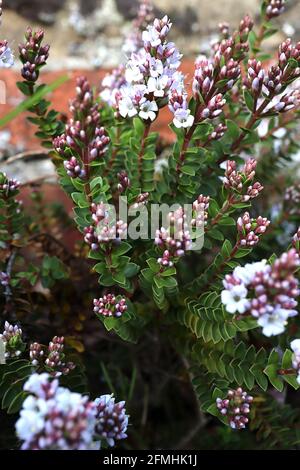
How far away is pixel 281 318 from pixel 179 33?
2251 mm

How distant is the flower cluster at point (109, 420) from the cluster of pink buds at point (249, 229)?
56 centimetres

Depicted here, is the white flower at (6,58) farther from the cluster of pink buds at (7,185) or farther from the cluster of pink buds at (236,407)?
the cluster of pink buds at (236,407)

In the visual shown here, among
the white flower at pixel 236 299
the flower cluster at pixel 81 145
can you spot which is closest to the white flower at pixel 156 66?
the flower cluster at pixel 81 145

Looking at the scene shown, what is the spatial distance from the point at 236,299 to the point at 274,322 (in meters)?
0.10

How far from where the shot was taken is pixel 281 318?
1332 millimetres

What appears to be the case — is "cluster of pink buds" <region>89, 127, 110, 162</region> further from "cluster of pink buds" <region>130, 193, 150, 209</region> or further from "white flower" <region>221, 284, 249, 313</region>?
"white flower" <region>221, 284, 249, 313</region>

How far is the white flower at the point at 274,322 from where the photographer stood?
1.32 meters

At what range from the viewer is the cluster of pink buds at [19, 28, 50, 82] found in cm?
174

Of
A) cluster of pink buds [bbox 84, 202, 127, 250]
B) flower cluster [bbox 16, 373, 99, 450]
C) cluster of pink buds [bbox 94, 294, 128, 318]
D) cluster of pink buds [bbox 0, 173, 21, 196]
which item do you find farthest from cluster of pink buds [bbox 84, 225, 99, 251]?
flower cluster [bbox 16, 373, 99, 450]

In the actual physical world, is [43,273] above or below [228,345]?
above

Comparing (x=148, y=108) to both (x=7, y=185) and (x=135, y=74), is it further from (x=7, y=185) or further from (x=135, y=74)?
(x=7, y=185)

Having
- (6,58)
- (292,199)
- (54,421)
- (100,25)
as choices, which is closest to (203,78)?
(6,58)

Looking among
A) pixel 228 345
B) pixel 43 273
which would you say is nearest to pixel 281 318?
pixel 228 345
